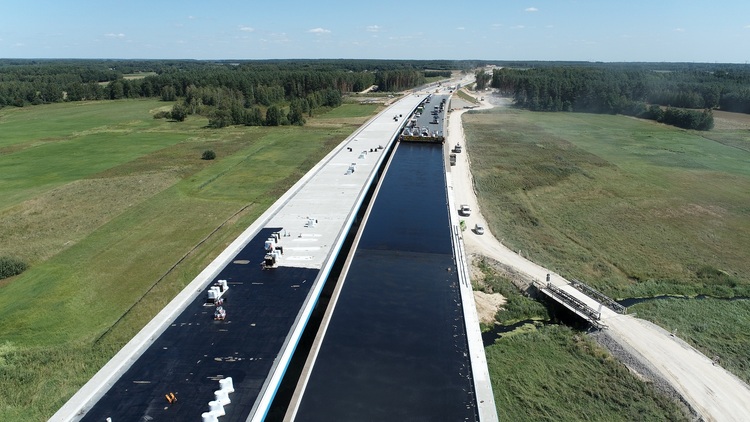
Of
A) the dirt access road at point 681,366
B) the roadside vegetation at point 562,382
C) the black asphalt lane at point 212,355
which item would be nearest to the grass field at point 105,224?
the black asphalt lane at point 212,355

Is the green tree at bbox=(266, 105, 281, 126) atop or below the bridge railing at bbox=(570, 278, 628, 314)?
atop

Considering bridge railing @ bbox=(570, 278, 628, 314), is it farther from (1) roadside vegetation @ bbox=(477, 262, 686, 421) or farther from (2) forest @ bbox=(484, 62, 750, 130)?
(2) forest @ bbox=(484, 62, 750, 130)

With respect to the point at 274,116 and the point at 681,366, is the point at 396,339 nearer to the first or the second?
the point at 681,366

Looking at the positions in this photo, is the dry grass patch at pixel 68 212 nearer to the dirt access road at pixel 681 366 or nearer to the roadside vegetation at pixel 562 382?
the roadside vegetation at pixel 562 382

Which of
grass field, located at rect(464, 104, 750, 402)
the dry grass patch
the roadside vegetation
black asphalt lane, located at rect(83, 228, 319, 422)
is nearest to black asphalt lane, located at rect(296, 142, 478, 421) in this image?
black asphalt lane, located at rect(83, 228, 319, 422)

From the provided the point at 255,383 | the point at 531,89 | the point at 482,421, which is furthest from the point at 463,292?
the point at 531,89

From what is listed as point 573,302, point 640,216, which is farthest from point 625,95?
point 573,302

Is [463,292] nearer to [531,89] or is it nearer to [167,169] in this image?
[167,169]
